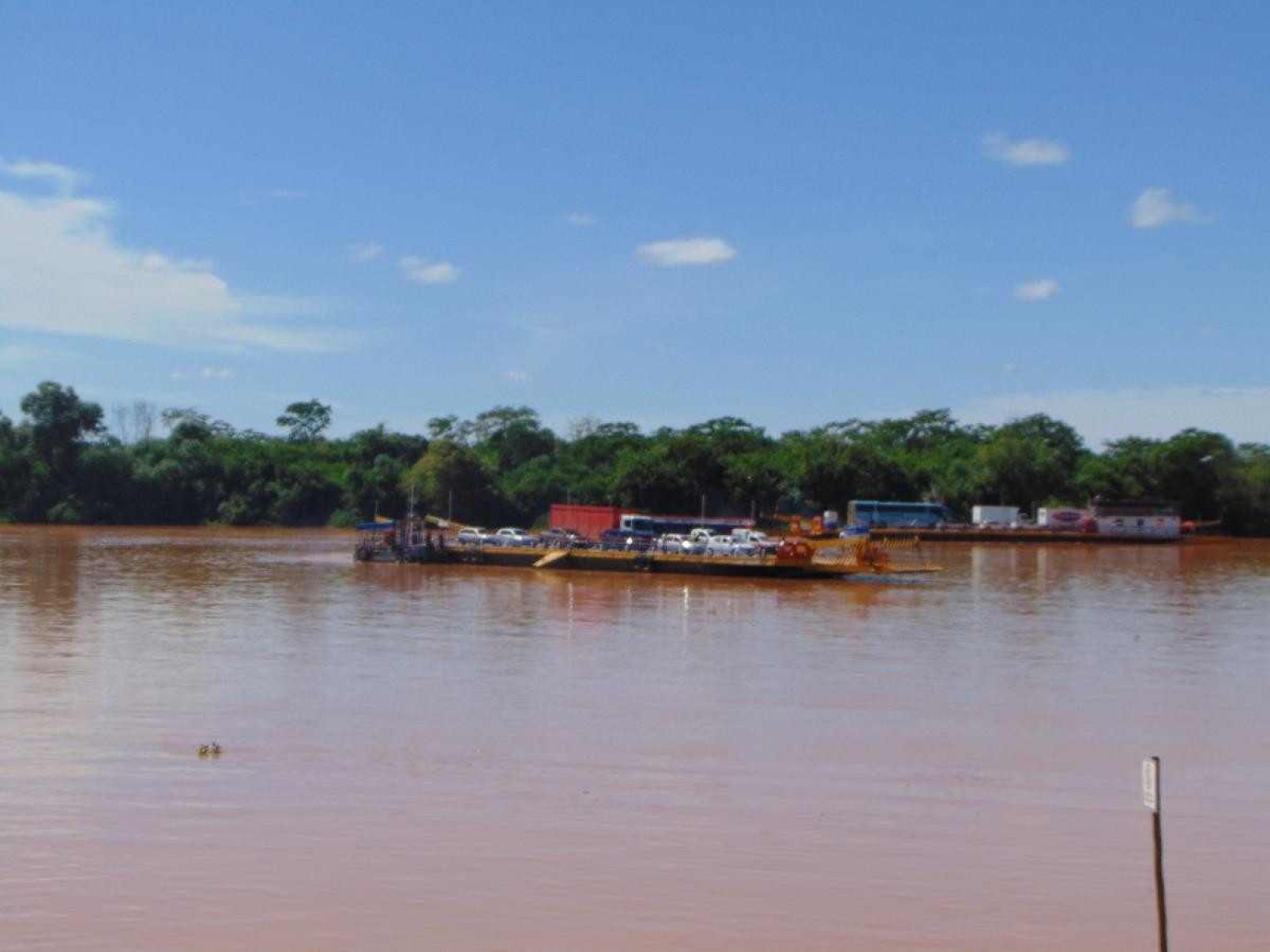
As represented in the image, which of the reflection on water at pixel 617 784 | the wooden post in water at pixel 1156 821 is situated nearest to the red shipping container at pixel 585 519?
the reflection on water at pixel 617 784

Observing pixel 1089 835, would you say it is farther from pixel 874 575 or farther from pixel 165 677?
pixel 874 575

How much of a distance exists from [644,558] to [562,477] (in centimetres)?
5659

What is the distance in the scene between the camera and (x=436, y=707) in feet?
71.9

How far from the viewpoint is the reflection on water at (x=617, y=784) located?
11953 mm

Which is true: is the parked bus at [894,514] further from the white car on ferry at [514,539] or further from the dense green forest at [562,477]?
the white car on ferry at [514,539]

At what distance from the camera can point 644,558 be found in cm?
5525

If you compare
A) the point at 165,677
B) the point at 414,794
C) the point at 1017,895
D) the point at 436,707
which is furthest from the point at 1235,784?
the point at 165,677

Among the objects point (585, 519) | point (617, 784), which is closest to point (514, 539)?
point (585, 519)

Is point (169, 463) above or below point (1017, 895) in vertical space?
above

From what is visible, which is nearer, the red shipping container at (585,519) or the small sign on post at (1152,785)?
the small sign on post at (1152,785)

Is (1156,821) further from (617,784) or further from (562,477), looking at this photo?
(562,477)

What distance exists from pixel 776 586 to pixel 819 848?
36.5 m

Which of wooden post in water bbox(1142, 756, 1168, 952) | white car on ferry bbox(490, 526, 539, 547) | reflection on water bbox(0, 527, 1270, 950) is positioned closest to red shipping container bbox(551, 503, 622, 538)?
white car on ferry bbox(490, 526, 539, 547)

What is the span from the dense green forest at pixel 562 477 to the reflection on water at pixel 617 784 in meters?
67.2
